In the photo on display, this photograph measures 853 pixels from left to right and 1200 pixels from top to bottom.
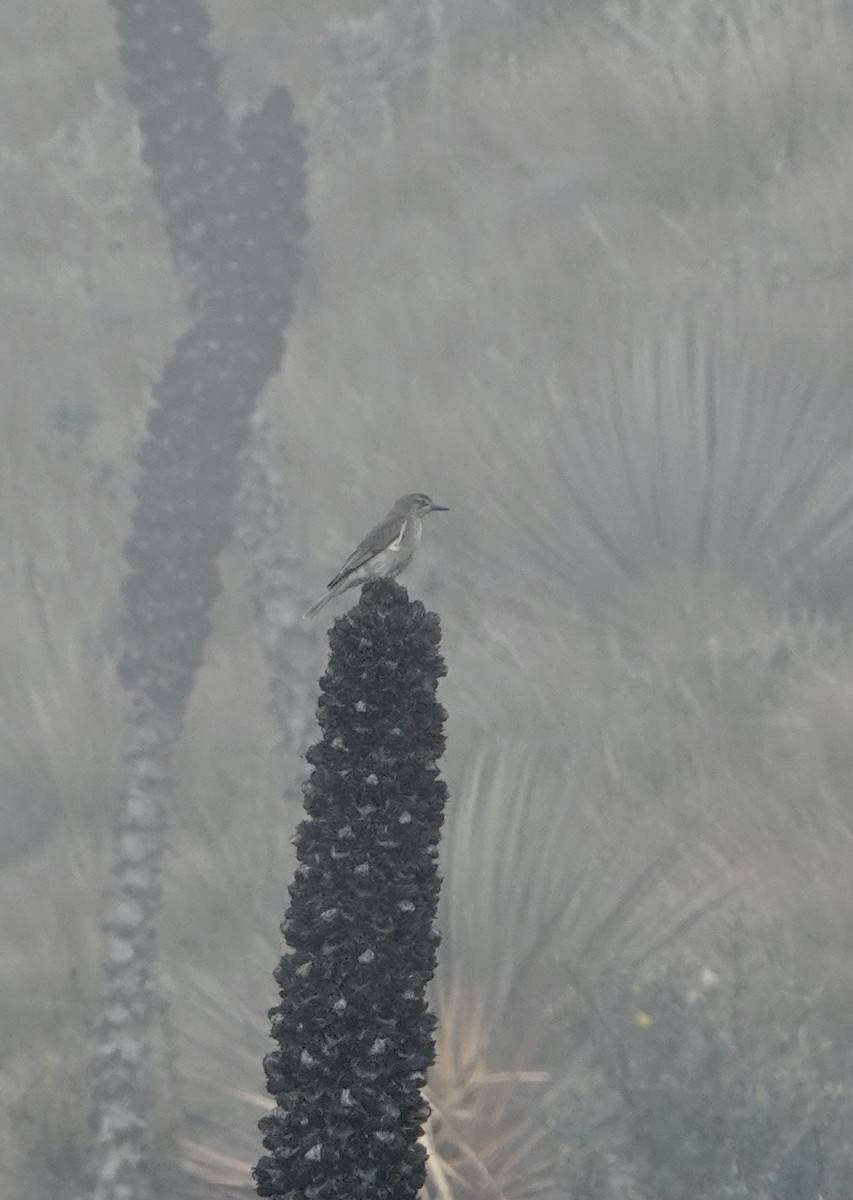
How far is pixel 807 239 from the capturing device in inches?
516

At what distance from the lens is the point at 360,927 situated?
5234 mm

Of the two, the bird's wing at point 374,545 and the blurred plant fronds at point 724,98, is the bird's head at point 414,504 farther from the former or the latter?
the blurred plant fronds at point 724,98

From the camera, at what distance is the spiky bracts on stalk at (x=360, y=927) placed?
520 centimetres

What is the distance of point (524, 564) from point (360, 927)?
6.38m

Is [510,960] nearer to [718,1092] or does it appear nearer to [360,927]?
[718,1092]

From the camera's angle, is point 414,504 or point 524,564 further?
point 524,564

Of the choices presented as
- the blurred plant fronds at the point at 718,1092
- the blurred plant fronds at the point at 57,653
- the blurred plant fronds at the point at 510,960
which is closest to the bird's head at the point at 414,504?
the blurred plant fronds at the point at 510,960

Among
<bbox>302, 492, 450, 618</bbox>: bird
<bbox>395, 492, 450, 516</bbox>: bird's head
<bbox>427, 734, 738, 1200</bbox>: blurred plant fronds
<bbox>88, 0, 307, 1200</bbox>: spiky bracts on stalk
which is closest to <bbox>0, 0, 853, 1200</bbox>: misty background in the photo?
<bbox>427, 734, 738, 1200</bbox>: blurred plant fronds

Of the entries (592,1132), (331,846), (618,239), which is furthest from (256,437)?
(331,846)

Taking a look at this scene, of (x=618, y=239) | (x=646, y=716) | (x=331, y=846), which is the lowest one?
(x=331, y=846)

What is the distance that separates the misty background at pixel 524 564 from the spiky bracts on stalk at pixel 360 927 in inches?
97.1

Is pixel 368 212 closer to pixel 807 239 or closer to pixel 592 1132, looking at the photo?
pixel 807 239

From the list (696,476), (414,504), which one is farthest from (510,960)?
(696,476)

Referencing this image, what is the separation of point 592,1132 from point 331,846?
11.5 ft
